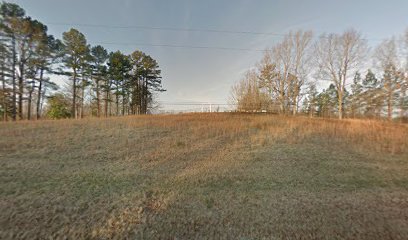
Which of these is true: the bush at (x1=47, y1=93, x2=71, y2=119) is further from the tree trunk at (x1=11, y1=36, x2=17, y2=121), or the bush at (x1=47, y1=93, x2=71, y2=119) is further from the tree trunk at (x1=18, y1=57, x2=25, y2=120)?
the tree trunk at (x1=11, y1=36, x2=17, y2=121)

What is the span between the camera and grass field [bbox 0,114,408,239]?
9.23 ft

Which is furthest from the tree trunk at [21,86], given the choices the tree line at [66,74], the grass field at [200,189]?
the grass field at [200,189]

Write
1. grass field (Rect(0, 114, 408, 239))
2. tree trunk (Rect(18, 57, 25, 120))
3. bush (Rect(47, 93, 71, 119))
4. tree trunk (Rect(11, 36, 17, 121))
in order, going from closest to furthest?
grass field (Rect(0, 114, 408, 239)) → tree trunk (Rect(11, 36, 17, 121)) → tree trunk (Rect(18, 57, 25, 120)) → bush (Rect(47, 93, 71, 119))

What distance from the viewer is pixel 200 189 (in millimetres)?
4156

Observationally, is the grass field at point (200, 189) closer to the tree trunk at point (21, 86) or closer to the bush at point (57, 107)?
the tree trunk at point (21, 86)

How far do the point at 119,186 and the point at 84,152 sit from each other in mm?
3697

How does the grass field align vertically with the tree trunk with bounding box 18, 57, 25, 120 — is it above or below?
below

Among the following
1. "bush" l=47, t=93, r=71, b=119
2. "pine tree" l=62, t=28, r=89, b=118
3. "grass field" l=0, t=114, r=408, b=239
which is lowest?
"grass field" l=0, t=114, r=408, b=239

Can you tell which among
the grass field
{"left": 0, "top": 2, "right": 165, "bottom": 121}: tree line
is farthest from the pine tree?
the grass field

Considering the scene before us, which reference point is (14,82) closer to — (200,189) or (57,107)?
(57,107)

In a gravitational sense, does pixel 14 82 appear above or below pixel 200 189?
above

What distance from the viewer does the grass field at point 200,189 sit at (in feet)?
9.23

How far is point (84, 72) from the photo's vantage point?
85.1ft

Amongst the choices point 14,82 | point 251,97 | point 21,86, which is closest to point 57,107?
point 21,86
